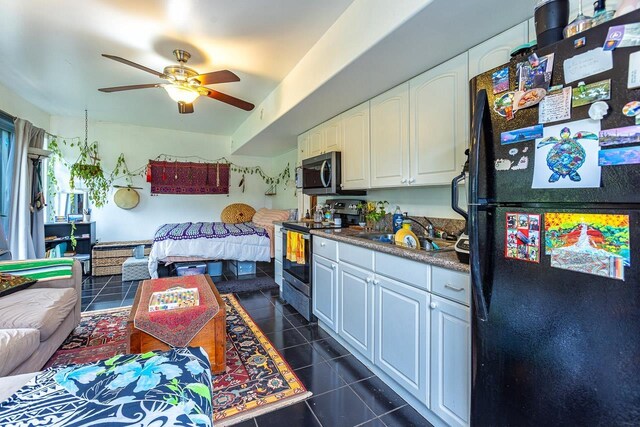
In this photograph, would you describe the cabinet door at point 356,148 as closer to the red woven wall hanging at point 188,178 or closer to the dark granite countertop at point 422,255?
the dark granite countertop at point 422,255

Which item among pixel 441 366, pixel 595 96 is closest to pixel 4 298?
pixel 441 366

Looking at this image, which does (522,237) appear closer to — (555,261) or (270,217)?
(555,261)

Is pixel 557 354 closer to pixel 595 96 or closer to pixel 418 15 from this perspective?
pixel 595 96

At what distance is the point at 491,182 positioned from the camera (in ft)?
3.42

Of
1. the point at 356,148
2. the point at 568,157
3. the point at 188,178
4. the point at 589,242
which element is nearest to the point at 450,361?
the point at 589,242

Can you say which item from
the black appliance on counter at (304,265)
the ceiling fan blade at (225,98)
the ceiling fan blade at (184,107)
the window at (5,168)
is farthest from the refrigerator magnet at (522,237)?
the window at (5,168)

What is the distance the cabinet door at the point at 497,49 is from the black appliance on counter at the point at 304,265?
1683mm

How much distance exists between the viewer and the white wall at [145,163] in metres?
5.02

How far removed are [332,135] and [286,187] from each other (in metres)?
2.82

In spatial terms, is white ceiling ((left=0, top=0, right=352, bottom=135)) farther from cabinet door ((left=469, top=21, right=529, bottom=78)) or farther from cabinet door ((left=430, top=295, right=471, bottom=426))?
cabinet door ((left=430, top=295, right=471, bottom=426))

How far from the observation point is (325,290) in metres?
2.54

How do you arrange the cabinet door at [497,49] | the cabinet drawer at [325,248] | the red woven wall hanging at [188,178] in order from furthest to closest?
the red woven wall hanging at [188,178], the cabinet drawer at [325,248], the cabinet door at [497,49]

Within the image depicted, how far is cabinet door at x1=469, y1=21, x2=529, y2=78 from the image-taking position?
1477mm

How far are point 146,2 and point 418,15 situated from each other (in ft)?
5.86
